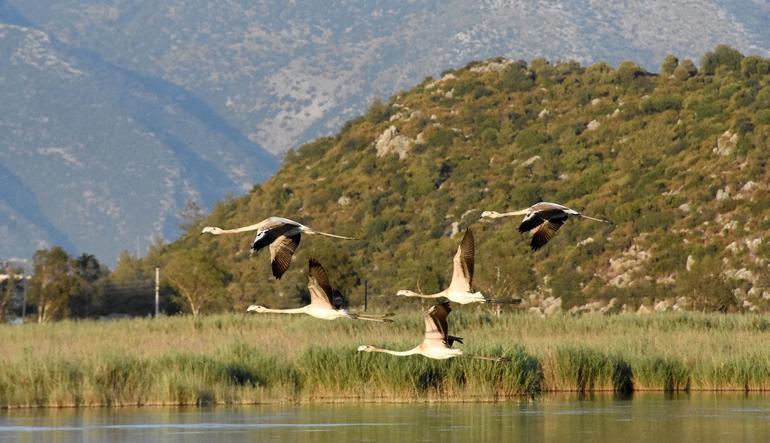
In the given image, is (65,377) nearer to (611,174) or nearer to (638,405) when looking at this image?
(638,405)

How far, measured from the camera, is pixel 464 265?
79.7 feet

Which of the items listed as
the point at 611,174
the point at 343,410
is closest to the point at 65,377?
the point at 343,410

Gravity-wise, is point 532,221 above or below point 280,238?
above

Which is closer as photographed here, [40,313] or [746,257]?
[746,257]

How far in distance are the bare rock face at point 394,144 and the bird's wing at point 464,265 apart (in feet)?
249

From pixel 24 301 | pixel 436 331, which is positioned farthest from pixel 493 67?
pixel 436 331

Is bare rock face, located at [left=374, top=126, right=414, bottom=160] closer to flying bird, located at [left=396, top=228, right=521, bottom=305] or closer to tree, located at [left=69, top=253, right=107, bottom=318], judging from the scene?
tree, located at [left=69, top=253, right=107, bottom=318]

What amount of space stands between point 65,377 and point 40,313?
154ft

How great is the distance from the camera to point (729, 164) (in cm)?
8162

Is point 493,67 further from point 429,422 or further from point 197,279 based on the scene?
point 429,422

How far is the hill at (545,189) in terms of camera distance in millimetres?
73625

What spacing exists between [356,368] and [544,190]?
5811 cm

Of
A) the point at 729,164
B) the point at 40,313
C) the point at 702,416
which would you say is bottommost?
the point at 702,416

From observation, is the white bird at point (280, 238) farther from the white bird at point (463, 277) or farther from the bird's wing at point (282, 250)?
the white bird at point (463, 277)
